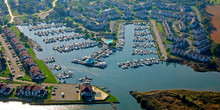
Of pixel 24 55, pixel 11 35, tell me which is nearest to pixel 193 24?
pixel 24 55

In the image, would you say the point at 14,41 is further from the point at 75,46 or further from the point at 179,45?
the point at 179,45

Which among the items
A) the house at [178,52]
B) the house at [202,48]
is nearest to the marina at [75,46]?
the house at [178,52]

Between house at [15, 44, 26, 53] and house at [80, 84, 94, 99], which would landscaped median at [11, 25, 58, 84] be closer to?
house at [15, 44, 26, 53]

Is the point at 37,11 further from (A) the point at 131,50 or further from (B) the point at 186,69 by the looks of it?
(B) the point at 186,69

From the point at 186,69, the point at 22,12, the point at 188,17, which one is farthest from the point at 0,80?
the point at 188,17

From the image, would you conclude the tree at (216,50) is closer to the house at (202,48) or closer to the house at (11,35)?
the house at (202,48)
